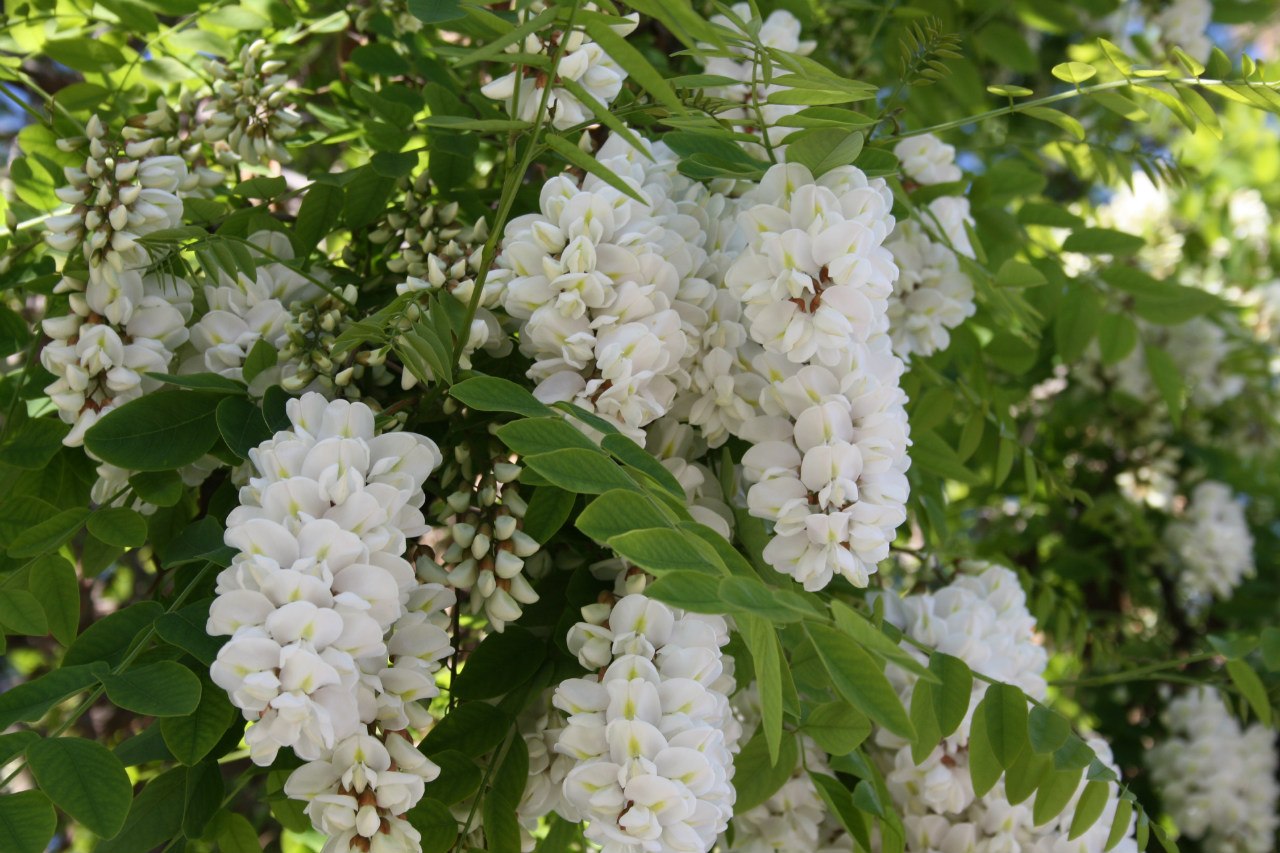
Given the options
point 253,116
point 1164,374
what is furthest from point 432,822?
point 1164,374

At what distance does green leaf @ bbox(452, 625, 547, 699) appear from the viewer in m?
0.60

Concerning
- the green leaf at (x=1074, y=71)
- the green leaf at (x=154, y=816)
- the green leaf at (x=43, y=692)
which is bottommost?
the green leaf at (x=154, y=816)

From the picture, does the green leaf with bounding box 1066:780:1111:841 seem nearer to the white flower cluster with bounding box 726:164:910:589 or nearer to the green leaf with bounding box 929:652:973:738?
the green leaf with bounding box 929:652:973:738

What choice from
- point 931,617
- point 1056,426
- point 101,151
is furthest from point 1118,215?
point 101,151

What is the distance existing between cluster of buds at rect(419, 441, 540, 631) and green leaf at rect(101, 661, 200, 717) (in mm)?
122

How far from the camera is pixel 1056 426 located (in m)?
1.75

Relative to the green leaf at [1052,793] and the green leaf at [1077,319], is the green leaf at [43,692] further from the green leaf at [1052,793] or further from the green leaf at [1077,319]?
the green leaf at [1077,319]

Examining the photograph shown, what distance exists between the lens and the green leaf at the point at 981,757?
25.4 inches

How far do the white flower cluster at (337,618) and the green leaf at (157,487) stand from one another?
0.11m

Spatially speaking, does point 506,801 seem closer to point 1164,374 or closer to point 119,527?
point 119,527

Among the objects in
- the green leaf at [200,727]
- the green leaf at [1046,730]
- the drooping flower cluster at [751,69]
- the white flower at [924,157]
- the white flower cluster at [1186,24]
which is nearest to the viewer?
the green leaf at [200,727]

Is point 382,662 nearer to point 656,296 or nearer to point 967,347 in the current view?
point 656,296

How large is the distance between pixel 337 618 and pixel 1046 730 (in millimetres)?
422

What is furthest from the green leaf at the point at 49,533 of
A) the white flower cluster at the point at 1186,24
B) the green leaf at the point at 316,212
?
the white flower cluster at the point at 1186,24
